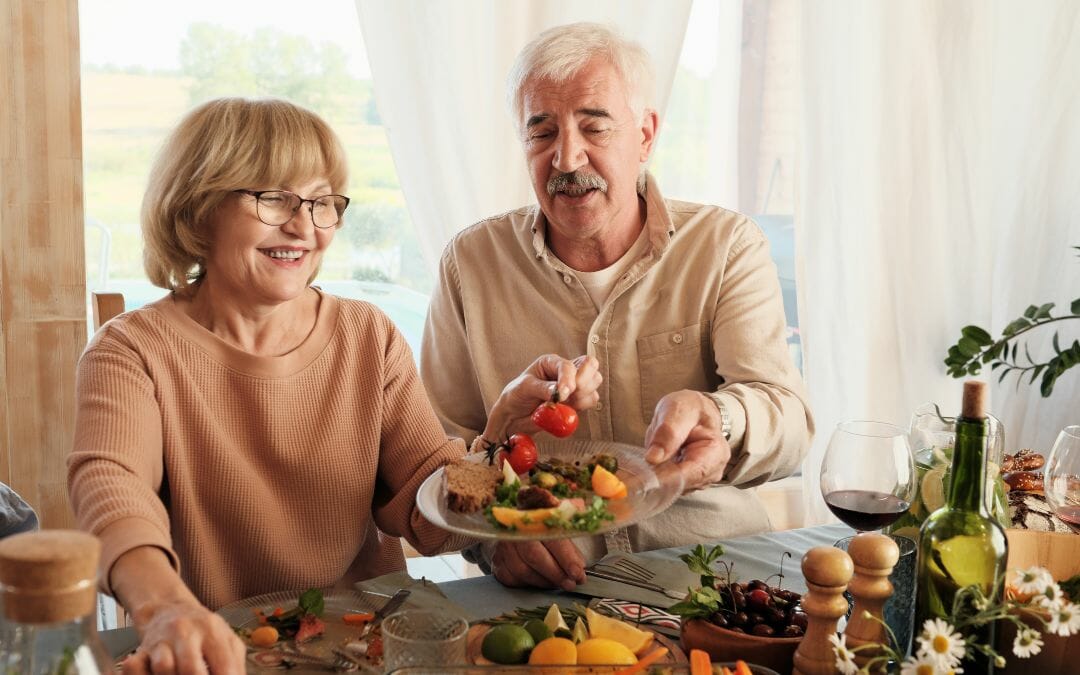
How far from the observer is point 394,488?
2.02 m

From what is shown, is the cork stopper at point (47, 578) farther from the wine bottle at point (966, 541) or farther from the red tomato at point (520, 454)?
the red tomato at point (520, 454)

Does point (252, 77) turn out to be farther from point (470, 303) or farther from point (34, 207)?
point (470, 303)

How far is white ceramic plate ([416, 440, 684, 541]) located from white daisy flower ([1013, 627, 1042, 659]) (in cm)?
48

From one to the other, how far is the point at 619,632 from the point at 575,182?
3.89ft

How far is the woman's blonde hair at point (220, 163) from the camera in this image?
182cm

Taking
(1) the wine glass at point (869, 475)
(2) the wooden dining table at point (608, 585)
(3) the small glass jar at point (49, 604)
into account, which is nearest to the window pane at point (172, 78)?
(2) the wooden dining table at point (608, 585)

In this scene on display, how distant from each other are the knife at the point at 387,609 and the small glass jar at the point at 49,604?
743 millimetres

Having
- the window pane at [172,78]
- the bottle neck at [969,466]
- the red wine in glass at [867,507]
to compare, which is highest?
the window pane at [172,78]

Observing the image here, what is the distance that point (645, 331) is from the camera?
7.78 feet

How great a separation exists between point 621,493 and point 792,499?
2.58 meters

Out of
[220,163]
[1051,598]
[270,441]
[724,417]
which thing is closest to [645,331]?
[724,417]

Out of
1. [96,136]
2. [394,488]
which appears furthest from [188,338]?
[96,136]

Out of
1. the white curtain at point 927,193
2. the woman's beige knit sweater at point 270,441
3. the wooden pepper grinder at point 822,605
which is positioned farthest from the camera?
the white curtain at point 927,193

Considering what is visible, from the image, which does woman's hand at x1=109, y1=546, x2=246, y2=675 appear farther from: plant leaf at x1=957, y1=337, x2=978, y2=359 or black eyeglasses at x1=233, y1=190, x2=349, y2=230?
plant leaf at x1=957, y1=337, x2=978, y2=359
